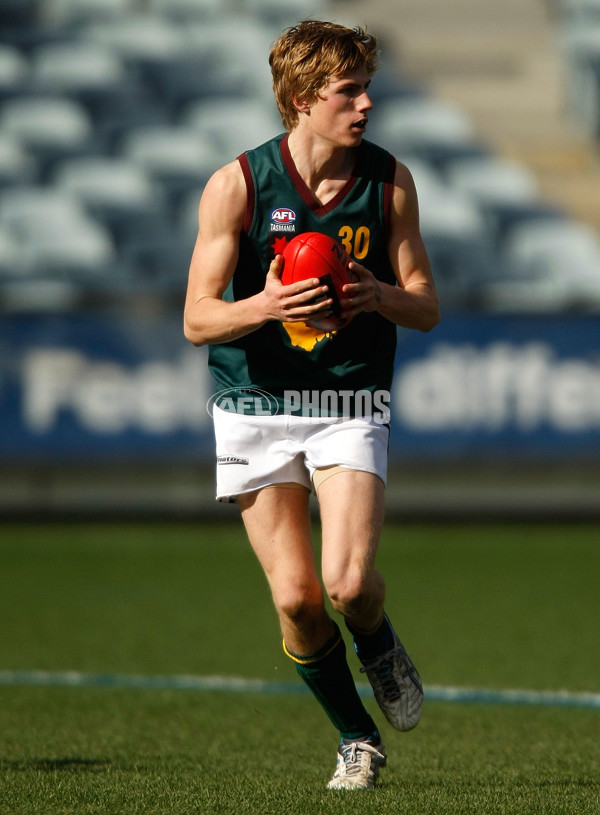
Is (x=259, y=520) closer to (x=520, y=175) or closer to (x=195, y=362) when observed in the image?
(x=195, y=362)

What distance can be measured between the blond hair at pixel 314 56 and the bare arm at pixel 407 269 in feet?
1.30

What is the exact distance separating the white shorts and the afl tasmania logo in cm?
63

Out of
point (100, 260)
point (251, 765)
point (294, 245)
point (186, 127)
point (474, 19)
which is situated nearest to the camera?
point (294, 245)

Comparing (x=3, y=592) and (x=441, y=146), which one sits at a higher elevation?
(x=441, y=146)

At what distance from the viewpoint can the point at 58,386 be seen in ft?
36.5

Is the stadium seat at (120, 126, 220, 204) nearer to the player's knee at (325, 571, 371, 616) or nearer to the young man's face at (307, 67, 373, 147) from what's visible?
the young man's face at (307, 67, 373, 147)

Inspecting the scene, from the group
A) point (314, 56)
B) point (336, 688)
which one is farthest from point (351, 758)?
point (314, 56)

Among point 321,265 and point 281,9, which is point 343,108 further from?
point 281,9

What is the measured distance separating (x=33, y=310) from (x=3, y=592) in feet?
10.4

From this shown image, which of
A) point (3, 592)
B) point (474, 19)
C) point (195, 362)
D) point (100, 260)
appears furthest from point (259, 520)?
point (474, 19)

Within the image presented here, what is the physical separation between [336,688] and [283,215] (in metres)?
1.56

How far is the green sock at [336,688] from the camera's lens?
14.0ft

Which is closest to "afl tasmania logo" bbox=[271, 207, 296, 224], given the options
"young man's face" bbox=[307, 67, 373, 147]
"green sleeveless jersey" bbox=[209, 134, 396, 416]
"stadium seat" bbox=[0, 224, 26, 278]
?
"green sleeveless jersey" bbox=[209, 134, 396, 416]

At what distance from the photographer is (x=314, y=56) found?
13.4 feet
